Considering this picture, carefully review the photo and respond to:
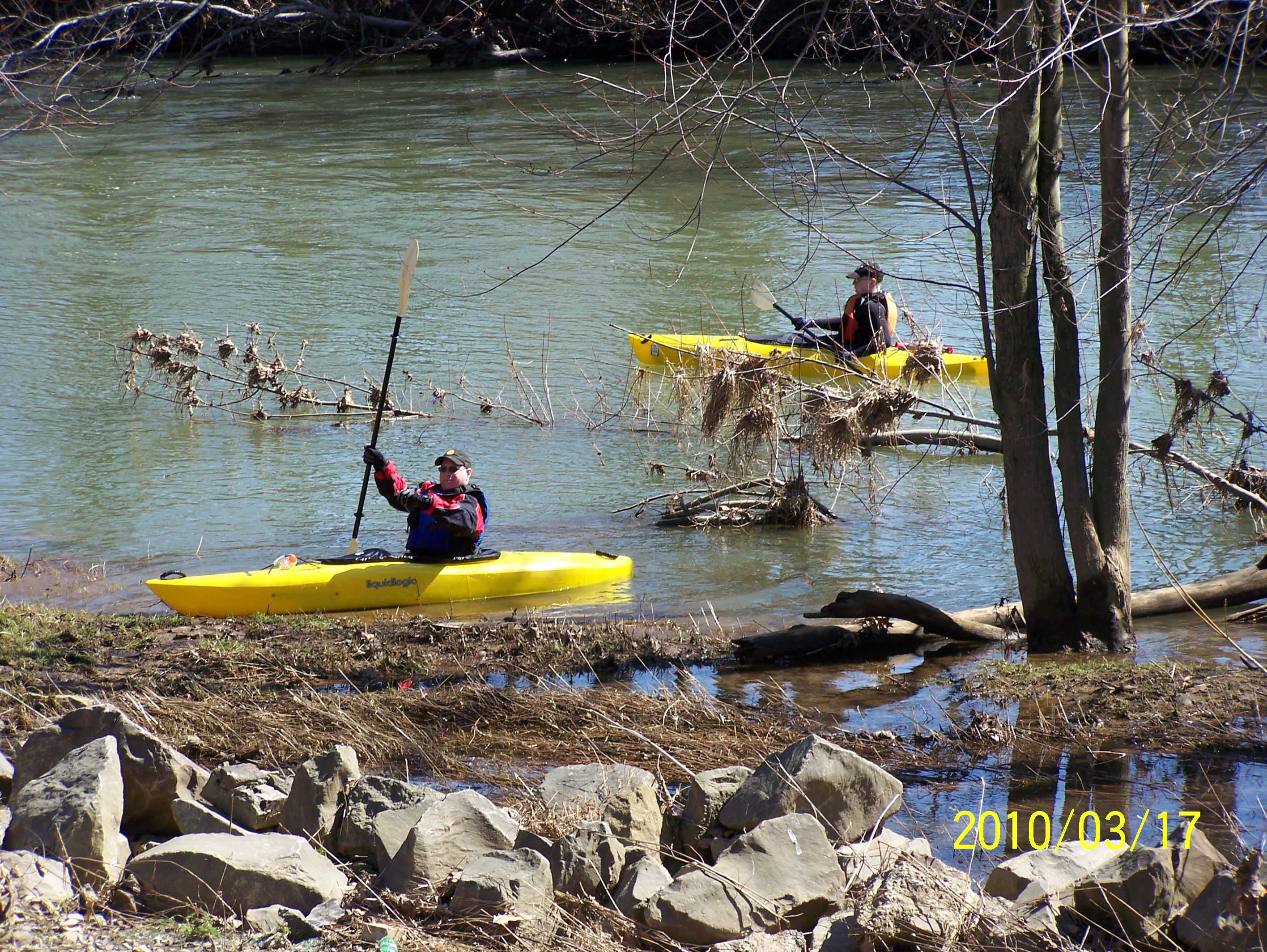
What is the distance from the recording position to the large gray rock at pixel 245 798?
355 centimetres

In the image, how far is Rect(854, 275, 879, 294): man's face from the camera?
945 cm

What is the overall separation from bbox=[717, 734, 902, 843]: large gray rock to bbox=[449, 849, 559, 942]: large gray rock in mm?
643

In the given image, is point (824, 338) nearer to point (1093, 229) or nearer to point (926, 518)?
point (926, 518)

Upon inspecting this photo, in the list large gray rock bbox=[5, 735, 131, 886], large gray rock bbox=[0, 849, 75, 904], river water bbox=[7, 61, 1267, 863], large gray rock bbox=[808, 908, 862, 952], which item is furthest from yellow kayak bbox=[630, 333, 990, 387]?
large gray rock bbox=[0, 849, 75, 904]

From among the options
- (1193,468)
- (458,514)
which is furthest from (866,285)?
(458,514)

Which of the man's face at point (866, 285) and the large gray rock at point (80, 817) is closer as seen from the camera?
the large gray rock at point (80, 817)

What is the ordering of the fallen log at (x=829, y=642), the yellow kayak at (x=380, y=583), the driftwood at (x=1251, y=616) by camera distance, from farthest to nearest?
1. the yellow kayak at (x=380, y=583)
2. the driftwood at (x=1251, y=616)
3. the fallen log at (x=829, y=642)

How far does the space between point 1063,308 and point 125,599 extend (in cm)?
500

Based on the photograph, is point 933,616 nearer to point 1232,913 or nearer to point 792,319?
point 1232,913

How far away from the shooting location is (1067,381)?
5516mm

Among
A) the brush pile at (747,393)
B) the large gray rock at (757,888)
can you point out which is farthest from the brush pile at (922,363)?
the large gray rock at (757,888)

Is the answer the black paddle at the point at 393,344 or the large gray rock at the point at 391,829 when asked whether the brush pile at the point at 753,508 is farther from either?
the large gray rock at the point at 391,829

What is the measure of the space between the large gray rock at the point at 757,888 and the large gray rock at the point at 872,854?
6cm
